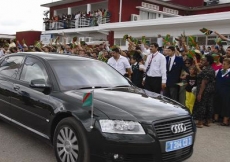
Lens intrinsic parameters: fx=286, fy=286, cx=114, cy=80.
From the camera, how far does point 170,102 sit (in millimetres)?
4199

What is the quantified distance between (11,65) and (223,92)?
4805 mm

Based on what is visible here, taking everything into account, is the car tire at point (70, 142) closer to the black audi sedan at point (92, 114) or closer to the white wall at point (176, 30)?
the black audi sedan at point (92, 114)

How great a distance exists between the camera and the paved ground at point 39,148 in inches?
167

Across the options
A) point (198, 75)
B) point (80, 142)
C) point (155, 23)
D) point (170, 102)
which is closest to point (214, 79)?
point (198, 75)

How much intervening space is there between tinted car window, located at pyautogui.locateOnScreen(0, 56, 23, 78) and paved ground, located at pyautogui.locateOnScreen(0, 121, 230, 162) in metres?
1.10

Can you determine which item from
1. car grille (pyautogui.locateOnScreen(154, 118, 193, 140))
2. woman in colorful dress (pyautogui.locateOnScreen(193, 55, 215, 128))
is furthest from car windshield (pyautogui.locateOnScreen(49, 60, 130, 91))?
woman in colorful dress (pyautogui.locateOnScreen(193, 55, 215, 128))

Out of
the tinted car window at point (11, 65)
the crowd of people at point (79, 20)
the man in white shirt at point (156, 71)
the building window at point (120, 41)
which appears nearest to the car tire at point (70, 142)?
the tinted car window at point (11, 65)

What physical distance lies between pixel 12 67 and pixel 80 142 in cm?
274

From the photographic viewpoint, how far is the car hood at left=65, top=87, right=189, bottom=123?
346 cm

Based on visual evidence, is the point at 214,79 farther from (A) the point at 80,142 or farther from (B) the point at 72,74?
(A) the point at 80,142

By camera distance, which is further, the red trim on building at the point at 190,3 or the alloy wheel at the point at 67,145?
the red trim on building at the point at 190,3

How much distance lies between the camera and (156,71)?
7344mm

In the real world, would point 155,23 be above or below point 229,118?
above

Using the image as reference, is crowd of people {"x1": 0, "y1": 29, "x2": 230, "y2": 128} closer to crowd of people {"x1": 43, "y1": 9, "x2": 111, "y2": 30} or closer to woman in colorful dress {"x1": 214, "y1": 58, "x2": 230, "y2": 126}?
woman in colorful dress {"x1": 214, "y1": 58, "x2": 230, "y2": 126}
